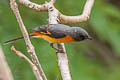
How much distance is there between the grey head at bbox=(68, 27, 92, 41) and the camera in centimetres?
293

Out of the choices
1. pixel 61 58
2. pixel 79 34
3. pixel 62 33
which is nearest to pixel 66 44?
pixel 62 33

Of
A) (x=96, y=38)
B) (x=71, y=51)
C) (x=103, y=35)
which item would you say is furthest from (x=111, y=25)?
(x=96, y=38)

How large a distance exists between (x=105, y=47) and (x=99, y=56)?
1042 mm

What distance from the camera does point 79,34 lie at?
9.66 ft

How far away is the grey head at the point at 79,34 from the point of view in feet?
9.61

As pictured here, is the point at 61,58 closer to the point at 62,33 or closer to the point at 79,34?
the point at 79,34

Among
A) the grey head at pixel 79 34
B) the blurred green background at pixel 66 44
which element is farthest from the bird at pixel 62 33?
the blurred green background at pixel 66 44

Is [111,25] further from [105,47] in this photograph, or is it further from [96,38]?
[105,47]

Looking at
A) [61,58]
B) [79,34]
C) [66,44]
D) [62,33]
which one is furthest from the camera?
[66,44]

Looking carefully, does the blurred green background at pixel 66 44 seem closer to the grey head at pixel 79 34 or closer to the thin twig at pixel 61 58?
the grey head at pixel 79 34

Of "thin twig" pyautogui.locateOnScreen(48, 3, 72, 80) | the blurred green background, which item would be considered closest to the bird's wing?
"thin twig" pyautogui.locateOnScreen(48, 3, 72, 80)

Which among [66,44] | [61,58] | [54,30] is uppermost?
[54,30]

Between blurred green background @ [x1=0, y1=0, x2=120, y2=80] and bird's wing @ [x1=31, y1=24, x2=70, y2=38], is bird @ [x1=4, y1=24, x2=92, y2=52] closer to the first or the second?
bird's wing @ [x1=31, y1=24, x2=70, y2=38]

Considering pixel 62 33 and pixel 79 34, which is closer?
pixel 79 34
